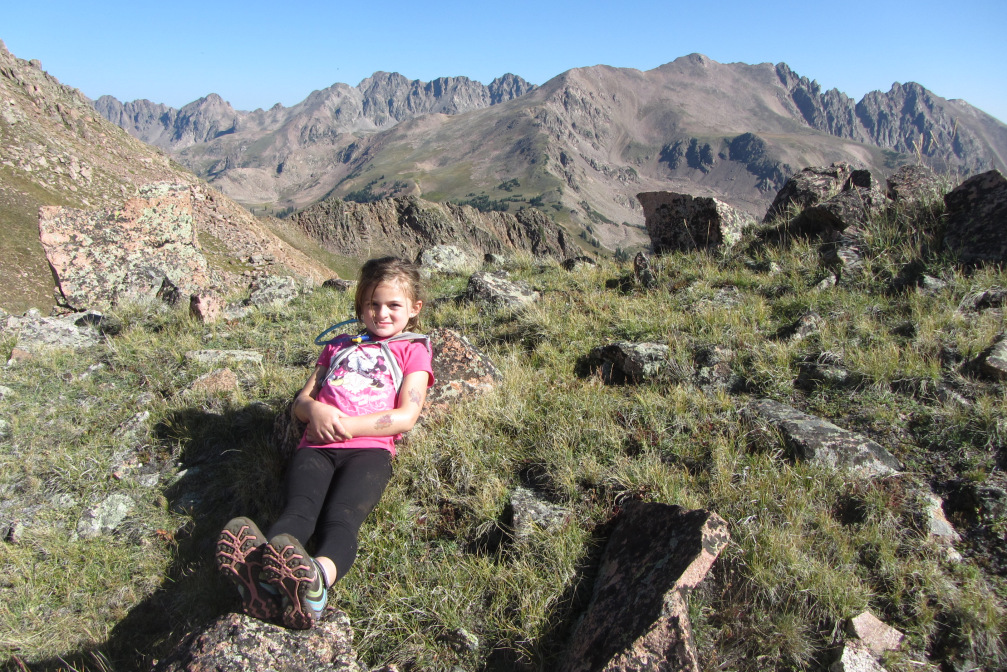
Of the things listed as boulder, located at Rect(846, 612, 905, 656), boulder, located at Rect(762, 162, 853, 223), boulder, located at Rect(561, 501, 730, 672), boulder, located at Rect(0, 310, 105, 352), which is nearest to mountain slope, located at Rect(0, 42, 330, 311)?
boulder, located at Rect(0, 310, 105, 352)

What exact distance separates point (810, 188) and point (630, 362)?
6668mm

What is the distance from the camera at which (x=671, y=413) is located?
3.79 m

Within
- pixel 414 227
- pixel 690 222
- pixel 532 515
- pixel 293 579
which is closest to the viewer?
pixel 293 579

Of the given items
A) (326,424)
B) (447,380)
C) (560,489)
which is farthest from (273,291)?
(560,489)

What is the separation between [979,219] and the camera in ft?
19.7

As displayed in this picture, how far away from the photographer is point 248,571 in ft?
7.70

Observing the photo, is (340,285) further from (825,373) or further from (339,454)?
(825,373)

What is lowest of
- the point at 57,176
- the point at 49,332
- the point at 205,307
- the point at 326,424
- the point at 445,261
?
the point at 326,424

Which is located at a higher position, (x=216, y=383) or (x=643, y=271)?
(x=643, y=271)

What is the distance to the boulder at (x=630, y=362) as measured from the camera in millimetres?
4406

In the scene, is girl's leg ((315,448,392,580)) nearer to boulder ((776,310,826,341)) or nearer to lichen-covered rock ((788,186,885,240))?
boulder ((776,310,826,341))

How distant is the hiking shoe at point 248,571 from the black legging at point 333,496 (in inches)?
6.7

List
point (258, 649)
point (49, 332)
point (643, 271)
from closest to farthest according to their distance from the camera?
point (258, 649), point (49, 332), point (643, 271)

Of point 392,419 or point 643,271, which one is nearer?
point 392,419
